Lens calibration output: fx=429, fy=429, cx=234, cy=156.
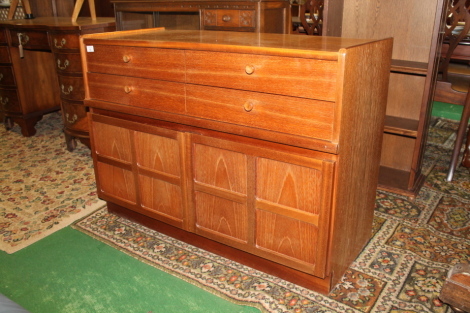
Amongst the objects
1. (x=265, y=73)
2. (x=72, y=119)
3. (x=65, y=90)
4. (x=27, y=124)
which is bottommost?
(x=27, y=124)

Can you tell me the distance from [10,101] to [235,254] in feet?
8.80

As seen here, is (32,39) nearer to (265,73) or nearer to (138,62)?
(138,62)

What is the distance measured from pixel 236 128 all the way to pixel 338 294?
786 millimetres

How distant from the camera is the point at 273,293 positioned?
1.75 meters

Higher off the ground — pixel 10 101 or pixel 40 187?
pixel 10 101

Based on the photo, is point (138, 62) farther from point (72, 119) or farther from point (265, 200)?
point (72, 119)

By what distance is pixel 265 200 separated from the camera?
1697 millimetres

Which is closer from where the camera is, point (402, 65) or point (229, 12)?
point (402, 65)

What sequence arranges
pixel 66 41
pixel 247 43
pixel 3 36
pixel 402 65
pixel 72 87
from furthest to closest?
pixel 3 36 → pixel 72 87 → pixel 66 41 → pixel 402 65 → pixel 247 43

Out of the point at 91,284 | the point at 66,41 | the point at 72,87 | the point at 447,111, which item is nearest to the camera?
the point at 91,284

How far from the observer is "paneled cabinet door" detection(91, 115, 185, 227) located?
6.36 ft

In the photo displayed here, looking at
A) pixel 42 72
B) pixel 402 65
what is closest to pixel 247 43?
pixel 402 65

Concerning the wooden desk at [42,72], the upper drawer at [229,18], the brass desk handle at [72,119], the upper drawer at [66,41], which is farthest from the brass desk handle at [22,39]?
the upper drawer at [229,18]

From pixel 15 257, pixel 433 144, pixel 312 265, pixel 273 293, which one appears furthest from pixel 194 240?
pixel 433 144
